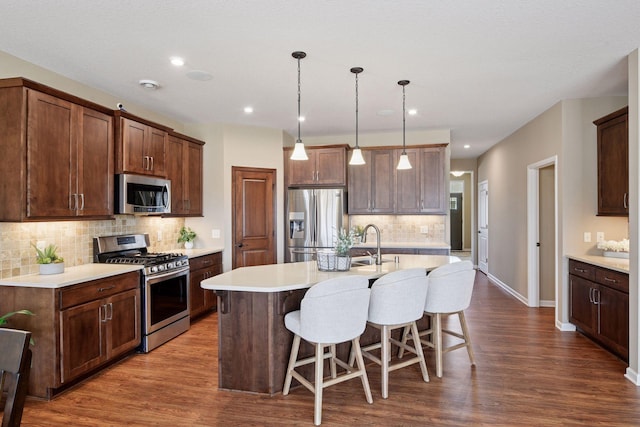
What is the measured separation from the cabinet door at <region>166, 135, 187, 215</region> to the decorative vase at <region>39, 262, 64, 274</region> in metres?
1.74

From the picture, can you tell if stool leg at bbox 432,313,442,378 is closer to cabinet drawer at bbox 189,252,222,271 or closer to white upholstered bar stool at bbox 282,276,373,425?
white upholstered bar stool at bbox 282,276,373,425

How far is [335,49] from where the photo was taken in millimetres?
3100

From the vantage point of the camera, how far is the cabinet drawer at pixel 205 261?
188 inches

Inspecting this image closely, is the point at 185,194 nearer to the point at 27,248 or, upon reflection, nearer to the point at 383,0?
the point at 27,248

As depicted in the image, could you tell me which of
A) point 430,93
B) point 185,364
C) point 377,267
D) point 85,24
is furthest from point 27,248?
point 430,93

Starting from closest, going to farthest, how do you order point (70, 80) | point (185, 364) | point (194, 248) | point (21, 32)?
1. point (21, 32)
2. point (185, 364)
3. point (70, 80)
4. point (194, 248)

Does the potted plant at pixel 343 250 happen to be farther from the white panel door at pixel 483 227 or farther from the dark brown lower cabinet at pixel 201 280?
the white panel door at pixel 483 227

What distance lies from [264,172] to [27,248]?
3.25 metres

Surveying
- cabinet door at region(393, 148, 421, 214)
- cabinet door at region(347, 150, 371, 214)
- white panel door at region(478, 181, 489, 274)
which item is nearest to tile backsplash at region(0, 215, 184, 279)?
cabinet door at region(347, 150, 371, 214)

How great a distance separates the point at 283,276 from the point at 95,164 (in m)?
2.17

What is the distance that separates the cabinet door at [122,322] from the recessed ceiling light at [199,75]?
7.01 feet

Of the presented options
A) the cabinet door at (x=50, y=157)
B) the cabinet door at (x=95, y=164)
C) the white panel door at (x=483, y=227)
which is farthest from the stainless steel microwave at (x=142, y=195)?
the white panel door at (x=483, y=227)

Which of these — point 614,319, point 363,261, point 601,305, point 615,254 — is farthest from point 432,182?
point 614,319

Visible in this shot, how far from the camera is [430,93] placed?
4266mm
